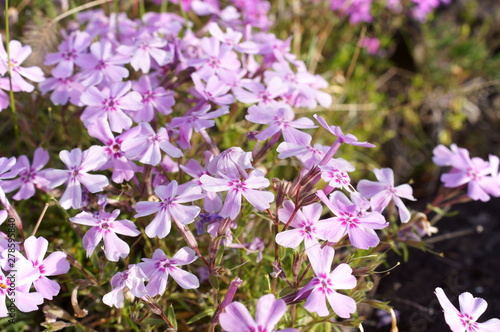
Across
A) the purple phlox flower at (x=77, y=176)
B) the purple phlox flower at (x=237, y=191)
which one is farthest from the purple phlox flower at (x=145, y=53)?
the purple phlox flower at (x=237, y=191)

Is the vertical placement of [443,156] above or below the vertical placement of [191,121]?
below

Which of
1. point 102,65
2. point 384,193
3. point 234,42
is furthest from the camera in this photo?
point 234,42

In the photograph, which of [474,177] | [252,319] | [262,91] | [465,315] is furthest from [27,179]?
[474,177]

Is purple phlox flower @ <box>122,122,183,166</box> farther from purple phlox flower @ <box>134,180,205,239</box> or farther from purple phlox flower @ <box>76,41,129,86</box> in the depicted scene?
purple phlox flower @ <box>76,41,129,86</box>

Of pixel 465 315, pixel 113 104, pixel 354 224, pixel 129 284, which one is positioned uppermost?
pixel 113 104

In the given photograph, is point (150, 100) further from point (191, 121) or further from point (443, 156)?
point (443, 156)

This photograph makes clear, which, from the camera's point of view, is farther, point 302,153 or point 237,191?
point 302,153

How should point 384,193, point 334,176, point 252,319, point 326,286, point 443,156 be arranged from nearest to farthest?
1. point 252,319
2. point 326,286
3. point 334,176
4. point 384,193
5. point 443,156
